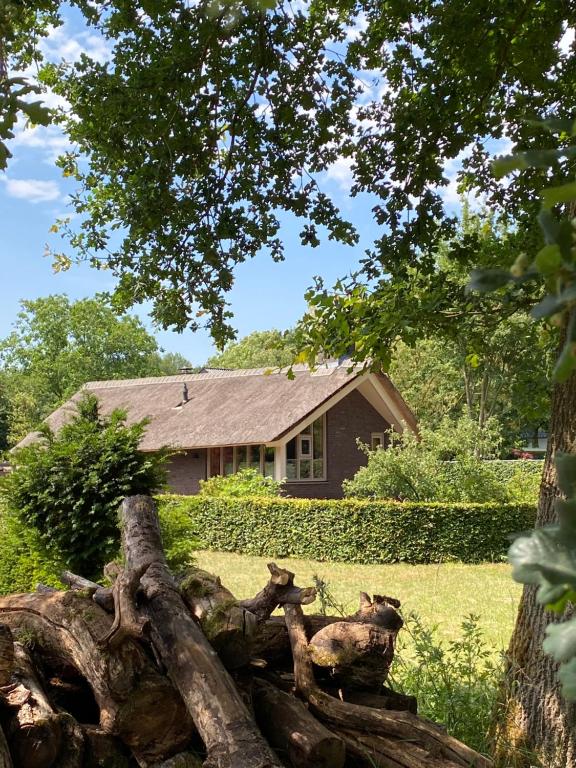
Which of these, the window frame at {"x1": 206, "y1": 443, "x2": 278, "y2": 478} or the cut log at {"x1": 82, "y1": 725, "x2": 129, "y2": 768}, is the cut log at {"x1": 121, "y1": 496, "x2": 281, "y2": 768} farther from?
the window frame at {"x1": 206, "y1": 443, "x2": 278, "y2": 478}

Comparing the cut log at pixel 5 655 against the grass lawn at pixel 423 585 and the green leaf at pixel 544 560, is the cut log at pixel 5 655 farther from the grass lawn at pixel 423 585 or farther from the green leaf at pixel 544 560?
the grass lawn at pixel 423 585

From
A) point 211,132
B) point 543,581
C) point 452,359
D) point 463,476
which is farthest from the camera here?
point 452,359

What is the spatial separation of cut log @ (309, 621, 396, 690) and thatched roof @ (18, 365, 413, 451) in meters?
20.4

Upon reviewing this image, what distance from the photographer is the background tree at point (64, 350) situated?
54938mm

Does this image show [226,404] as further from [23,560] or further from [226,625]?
[226,625]

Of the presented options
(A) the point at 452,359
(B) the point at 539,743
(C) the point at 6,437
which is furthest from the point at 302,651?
(C) the point at 6,437

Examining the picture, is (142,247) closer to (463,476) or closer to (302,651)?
(302,651)

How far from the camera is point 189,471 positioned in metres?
29.4

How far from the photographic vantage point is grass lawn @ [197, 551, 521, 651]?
1144 cm

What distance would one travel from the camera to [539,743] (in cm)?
443

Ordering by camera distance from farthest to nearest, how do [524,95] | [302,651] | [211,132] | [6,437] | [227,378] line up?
[6,437]
[227,378]
[524,95]
[211,132]
[302,651]

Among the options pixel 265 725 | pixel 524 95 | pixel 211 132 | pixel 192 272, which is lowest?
pixel 265 725

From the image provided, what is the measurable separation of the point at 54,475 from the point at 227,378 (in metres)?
23.7

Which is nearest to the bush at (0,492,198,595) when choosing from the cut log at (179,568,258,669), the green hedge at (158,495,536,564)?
the cut log at (179,568,258,669)
